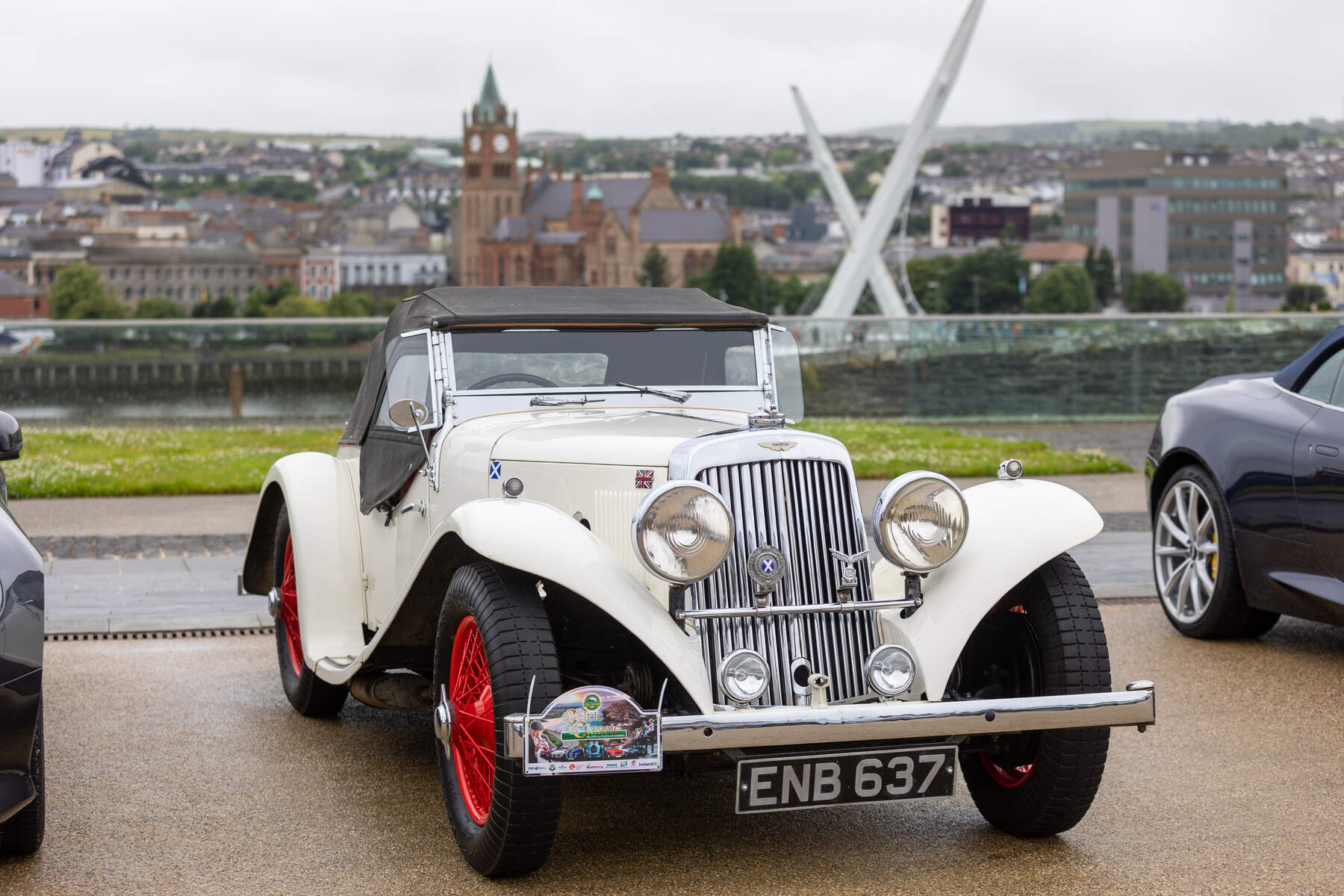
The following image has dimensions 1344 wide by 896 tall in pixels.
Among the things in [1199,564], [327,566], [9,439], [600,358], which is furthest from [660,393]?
[1199,564]

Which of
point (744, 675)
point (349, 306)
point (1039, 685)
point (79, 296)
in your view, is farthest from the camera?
point (349, 306)

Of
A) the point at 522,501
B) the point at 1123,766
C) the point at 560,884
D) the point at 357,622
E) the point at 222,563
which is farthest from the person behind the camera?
the point at 222,563

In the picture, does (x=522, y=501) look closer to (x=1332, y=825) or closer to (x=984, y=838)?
(x=984, y=838)

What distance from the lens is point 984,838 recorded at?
15.0ft

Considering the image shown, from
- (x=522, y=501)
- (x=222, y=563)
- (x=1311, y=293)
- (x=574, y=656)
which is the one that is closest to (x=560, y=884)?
(x=574, y=656)

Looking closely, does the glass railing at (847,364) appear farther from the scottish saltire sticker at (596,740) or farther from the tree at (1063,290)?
the tree at (1063,290)

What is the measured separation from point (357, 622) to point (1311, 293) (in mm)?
191418

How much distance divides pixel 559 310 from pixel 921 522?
184 centimetres

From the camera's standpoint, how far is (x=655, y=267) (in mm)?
187000

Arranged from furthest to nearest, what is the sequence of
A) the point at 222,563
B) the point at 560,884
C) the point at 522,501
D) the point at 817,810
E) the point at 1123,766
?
the point at 222,563
the point at 1123,766
the point at 817,810
the point at 522,501
the point at 560,884

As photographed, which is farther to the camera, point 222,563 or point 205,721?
point 222,563

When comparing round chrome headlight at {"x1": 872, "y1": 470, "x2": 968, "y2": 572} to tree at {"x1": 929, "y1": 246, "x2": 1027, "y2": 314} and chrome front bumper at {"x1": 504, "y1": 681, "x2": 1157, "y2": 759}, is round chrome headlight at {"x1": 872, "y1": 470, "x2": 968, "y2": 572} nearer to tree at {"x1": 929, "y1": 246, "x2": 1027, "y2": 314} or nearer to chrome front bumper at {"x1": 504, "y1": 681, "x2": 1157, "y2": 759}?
chrome front bumper at {"x1": 504, "y1": 681, "x2": 1157, "y2": 759}

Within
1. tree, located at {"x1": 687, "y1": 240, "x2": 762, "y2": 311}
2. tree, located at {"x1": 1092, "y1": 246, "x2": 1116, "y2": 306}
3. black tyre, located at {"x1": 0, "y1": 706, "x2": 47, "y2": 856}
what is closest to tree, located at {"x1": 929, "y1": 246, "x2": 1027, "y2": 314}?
tree, located at {"x1": 1092, "y1": 246, "x2": 1116, "y2": 306}

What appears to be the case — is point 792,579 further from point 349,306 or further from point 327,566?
point 349,306
